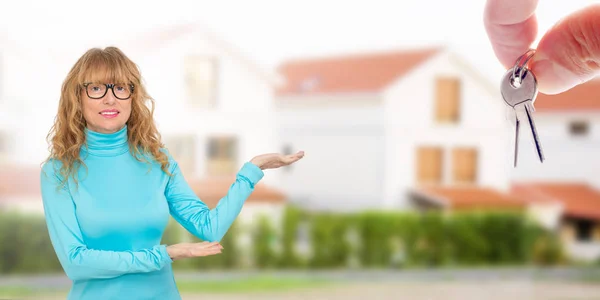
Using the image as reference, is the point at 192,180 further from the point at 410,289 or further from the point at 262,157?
the point at 262,157

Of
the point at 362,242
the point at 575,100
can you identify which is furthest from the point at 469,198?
the point at 575,100

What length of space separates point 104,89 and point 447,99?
5115 millimetres

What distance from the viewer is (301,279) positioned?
458 centimetres

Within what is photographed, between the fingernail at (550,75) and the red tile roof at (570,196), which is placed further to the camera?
the red tile roof at (570,196)

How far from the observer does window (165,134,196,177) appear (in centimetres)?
442

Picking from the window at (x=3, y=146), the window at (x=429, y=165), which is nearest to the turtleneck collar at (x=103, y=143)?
the window at (x=3, y=146)

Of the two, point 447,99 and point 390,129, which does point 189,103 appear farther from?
point 447,99

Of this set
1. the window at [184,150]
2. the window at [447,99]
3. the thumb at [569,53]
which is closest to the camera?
the thumb at [569,53]

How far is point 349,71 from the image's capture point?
5.59 m

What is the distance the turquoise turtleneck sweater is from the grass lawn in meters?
3.44

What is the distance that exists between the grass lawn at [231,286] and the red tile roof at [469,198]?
1154 mm

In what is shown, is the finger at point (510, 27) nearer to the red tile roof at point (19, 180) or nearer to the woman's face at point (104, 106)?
the woman's face at point (104, 106)

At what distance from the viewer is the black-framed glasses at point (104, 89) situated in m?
0.64

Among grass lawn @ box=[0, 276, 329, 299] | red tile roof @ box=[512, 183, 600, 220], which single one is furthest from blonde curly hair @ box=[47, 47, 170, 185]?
red tile roof @ box=[512, 183, 600, 220]
